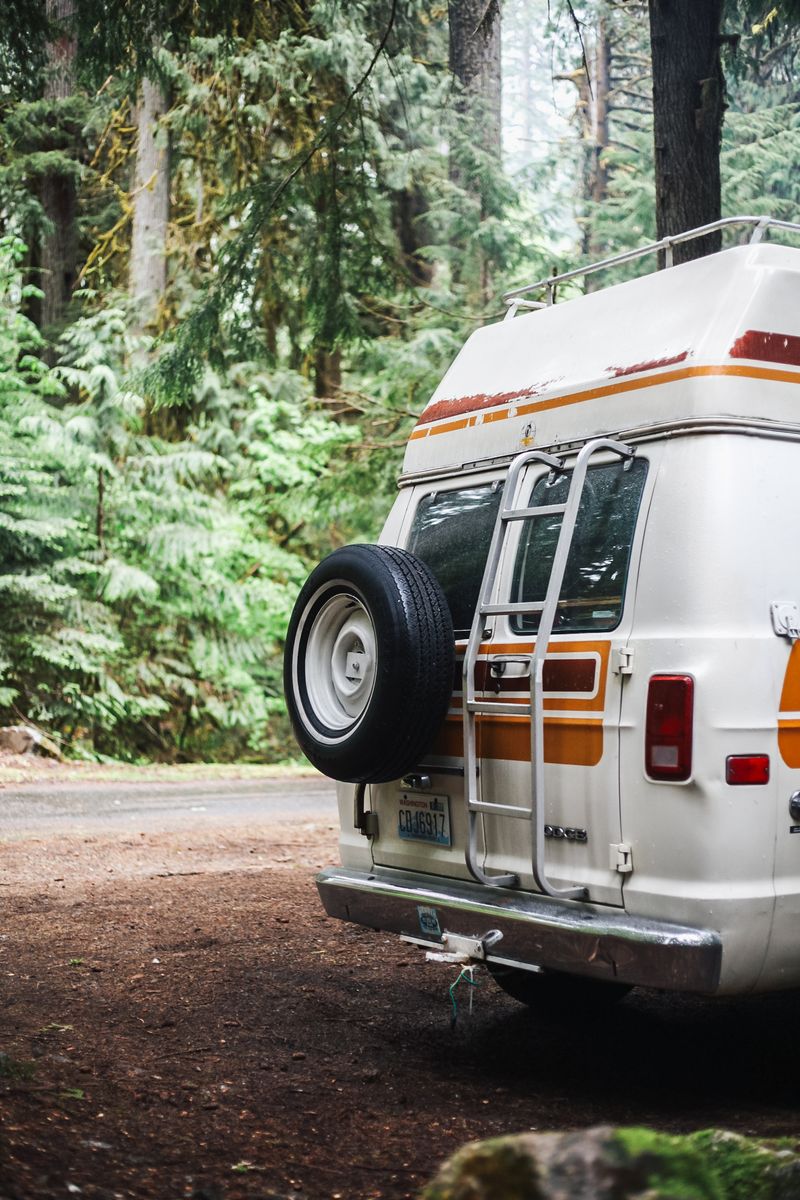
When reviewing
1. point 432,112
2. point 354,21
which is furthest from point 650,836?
point 432,112

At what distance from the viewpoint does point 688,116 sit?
29.8ft

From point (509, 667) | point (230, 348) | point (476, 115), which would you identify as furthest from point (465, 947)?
point (476, 115)

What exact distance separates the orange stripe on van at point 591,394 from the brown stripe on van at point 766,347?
4 cm

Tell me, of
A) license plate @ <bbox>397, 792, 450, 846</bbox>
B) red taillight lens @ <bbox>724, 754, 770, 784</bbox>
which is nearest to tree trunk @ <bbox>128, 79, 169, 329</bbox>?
license plate @ <bbox>397, 792, 450, 846</bbox>

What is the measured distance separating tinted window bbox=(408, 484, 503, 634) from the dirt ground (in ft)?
5.98

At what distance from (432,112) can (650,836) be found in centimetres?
1506

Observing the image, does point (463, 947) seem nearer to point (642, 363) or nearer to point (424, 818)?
point (424, 818)

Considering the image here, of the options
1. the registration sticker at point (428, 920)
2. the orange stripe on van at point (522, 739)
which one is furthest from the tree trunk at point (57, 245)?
the registration sticker at point (428, 920)

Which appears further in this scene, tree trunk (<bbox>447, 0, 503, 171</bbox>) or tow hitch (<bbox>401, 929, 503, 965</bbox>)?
tree trunk (<bbox>447, 0, 503, 171</bbox>)

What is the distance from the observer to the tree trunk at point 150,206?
63.0 feet

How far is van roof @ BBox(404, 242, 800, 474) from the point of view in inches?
177

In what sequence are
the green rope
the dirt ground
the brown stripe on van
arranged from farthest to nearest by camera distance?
the green rope → the brown stripe on van → the dirt ground

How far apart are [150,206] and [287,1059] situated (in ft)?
54.6

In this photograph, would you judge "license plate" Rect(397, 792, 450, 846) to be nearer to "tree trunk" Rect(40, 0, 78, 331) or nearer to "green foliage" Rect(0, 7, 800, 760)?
"green foliage" Rect(0, 7, 800, 760)
